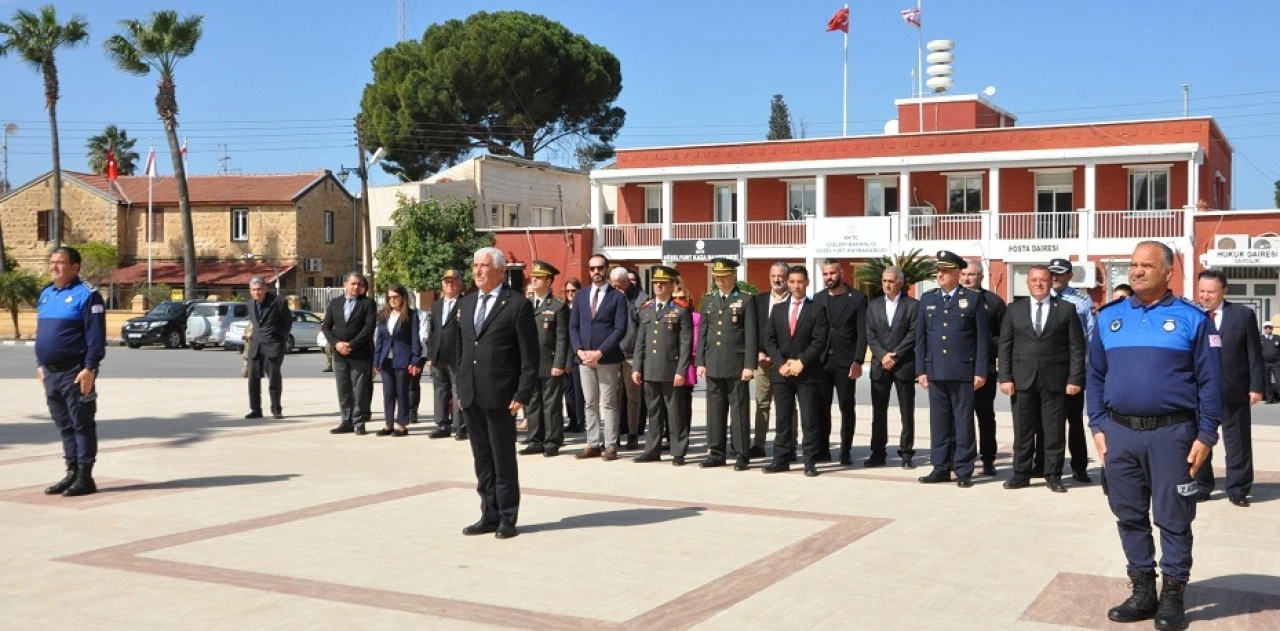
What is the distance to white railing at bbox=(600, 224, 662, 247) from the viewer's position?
157ft

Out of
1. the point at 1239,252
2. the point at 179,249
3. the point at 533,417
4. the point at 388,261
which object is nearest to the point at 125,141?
the point at 179,249

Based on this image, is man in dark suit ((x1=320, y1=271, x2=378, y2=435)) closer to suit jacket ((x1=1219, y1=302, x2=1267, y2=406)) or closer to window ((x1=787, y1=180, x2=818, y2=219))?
suit jacket ((x1=1219, y1=302, x2=1267, y2=406))

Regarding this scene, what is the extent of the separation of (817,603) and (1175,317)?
2316mm

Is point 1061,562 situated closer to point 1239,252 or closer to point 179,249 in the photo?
point 1239,252

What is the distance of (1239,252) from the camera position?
3750cm

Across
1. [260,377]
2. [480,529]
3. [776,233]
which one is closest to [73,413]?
[480,529]

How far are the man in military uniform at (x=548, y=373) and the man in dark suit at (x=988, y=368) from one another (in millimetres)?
4128

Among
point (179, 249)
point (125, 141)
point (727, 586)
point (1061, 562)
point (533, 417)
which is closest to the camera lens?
point (727, 586)

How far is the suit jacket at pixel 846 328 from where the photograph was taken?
1245 cm

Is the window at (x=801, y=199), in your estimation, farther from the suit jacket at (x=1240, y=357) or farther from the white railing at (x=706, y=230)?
the suit jacket at (x=1240, y=357)

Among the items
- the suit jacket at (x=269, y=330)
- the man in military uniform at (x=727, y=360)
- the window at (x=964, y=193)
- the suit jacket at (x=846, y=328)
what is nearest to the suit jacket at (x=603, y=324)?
the man in military uniform at (x=727, y=360)

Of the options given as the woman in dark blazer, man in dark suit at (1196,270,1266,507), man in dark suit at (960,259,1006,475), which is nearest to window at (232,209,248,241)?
the woman in dark blazer

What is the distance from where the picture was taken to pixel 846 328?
1248 cm

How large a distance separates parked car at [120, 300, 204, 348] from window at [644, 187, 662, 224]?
16.9 meters
